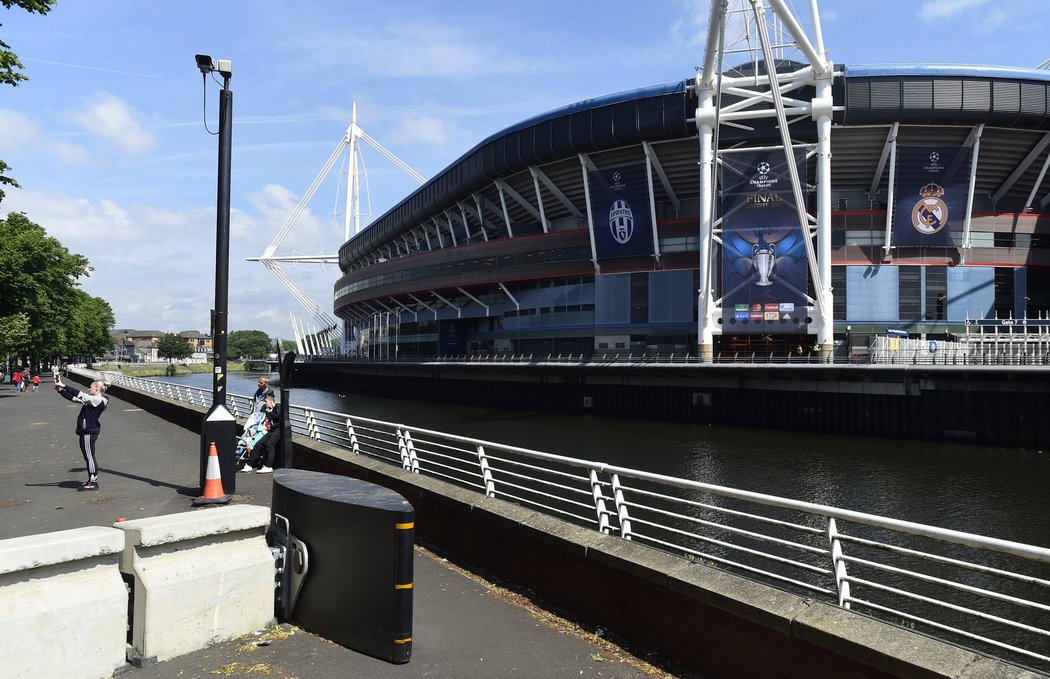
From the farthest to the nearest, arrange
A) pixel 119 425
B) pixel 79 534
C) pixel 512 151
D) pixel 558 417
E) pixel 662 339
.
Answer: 1. pixel 512 151
2. pixel 662 339
3. pixel 558 417
4. pixel 119 425
5. pixel 79 534

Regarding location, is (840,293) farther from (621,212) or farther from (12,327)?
(12,327)

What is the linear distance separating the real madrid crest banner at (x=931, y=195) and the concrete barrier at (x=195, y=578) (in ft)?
174

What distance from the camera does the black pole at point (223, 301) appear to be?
10617mm

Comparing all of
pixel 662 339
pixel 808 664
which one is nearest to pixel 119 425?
pixel 808 664

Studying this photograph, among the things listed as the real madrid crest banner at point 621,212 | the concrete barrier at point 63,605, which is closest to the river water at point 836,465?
the real madrid crest banner at point 621,212

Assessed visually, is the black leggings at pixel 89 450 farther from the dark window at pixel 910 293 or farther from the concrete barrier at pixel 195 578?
the dark window at pixel 910 293

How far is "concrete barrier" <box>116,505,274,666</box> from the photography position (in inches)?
188

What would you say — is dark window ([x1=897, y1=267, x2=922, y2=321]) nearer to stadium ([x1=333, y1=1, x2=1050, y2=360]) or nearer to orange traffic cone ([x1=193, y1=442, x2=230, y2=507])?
stadium ([x1=333, y1=1, x2=1050, y2=360])

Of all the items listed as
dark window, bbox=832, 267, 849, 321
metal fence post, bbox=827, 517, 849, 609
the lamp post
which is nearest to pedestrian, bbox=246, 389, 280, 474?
the lamp post

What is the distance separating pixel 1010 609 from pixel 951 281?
148ft

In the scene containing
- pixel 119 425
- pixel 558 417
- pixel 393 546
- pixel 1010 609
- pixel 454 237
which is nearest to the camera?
pixel 393 546

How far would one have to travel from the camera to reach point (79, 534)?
452cm

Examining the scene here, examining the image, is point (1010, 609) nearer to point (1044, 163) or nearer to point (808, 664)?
point (808, 664)

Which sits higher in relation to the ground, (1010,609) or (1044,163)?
(1044,163)
